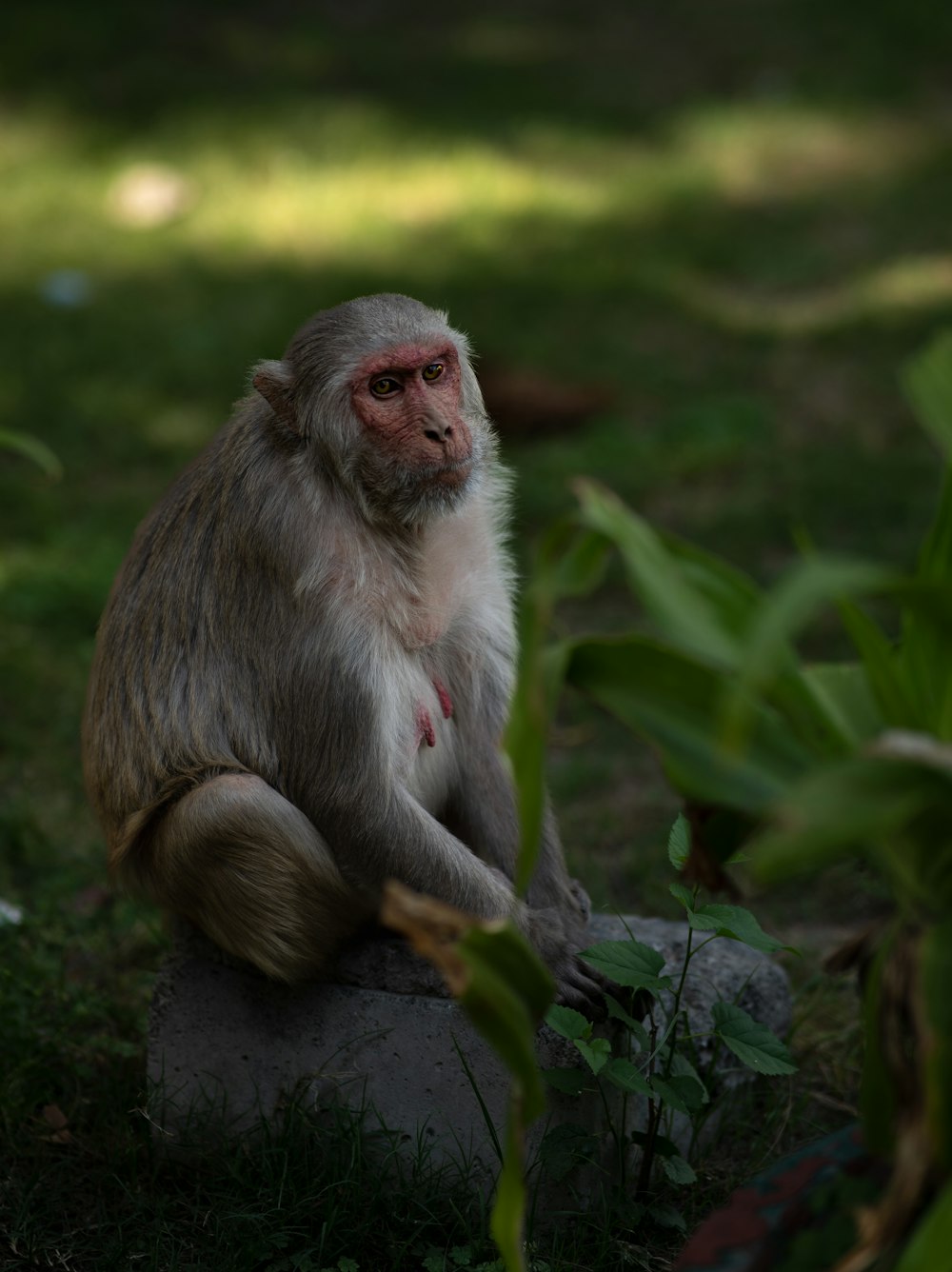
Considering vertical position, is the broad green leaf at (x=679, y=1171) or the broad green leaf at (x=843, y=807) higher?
the broad green leaf at (x=843, y=807)

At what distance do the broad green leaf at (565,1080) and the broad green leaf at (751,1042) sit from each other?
30cm

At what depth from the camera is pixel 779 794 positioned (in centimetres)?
197

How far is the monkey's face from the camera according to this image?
3.30 m

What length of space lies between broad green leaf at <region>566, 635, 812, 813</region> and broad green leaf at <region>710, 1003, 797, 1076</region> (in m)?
1.20

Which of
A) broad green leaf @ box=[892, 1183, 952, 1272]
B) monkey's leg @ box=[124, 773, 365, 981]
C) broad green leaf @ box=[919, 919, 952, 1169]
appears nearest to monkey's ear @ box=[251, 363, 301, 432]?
monkey's leg @ box=[124, 773, 365, 981]

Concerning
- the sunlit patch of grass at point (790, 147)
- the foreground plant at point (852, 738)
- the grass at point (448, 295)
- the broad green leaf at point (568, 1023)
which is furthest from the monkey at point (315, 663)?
the sunlit patch of grass at point (790, 147)

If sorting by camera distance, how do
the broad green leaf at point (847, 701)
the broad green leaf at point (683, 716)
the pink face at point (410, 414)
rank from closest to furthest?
1. the broad green leaf at point (683, 716)
2. the broad green leaf at point (847, 701)
3. the pink face at point (410, 414)

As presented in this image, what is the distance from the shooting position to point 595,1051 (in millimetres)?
2926

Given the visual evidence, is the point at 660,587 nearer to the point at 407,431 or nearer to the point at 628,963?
the point at 628,963

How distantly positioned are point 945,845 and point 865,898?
9.39 ft

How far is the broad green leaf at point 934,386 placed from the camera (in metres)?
1.97

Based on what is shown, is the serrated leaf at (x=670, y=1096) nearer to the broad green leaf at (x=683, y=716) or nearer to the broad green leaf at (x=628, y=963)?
the broad green leaf at (x=628, y=963)

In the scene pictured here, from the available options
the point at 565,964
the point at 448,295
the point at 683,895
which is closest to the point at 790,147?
the point at 448,295

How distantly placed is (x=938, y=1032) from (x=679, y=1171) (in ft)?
4.52
